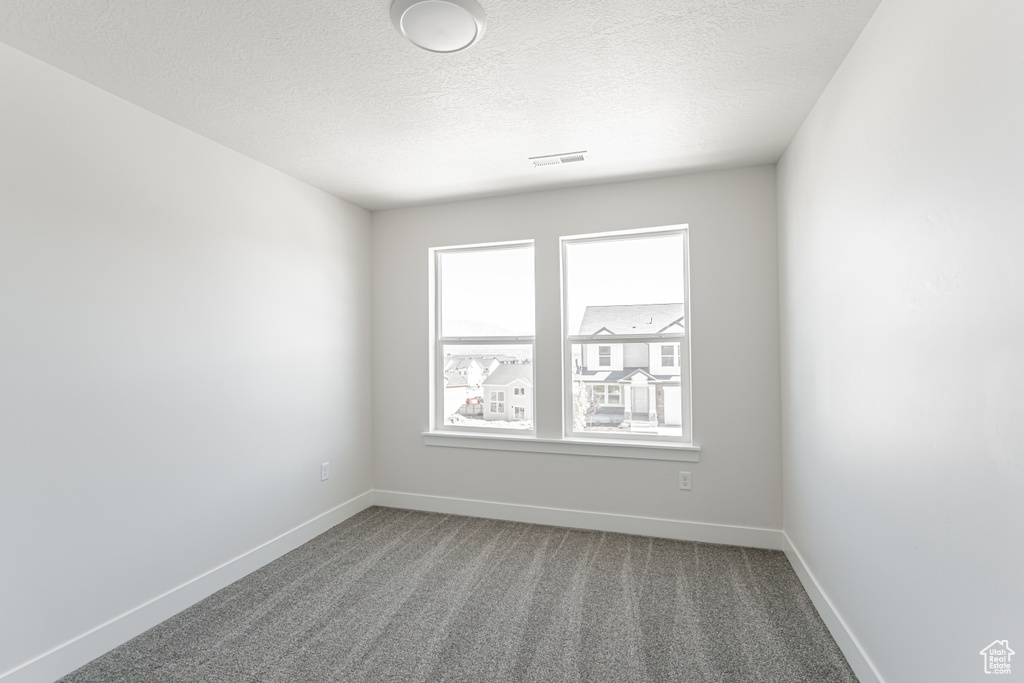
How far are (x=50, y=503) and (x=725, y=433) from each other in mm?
3579

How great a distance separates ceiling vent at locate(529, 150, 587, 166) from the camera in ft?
9.66

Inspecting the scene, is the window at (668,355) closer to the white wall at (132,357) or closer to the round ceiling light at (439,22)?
the round ceiling light at (439,22)

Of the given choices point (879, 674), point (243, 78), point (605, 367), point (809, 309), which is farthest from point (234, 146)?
point (879, 674)

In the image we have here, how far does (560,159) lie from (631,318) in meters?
1.26

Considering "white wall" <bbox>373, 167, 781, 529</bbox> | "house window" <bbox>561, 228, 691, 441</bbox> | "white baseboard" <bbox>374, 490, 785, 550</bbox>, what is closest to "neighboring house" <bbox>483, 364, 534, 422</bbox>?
"white wall" <bbox>373, 167, 781, 529</bbox>

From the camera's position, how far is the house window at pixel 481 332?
12.5 feet

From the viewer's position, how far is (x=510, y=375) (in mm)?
3844

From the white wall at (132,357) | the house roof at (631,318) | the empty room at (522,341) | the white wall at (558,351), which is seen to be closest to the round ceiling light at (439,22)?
the empty room at (522,341)

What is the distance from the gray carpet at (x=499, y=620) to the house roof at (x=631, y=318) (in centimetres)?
149

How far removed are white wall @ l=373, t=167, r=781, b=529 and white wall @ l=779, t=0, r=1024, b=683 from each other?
849 millimetres

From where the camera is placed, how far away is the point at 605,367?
358cm

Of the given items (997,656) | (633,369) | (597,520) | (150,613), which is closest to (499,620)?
(597,520)

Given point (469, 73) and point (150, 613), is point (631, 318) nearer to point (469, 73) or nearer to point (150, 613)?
point (469, 73)

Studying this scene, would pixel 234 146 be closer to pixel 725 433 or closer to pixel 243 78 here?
pixel 243 78
